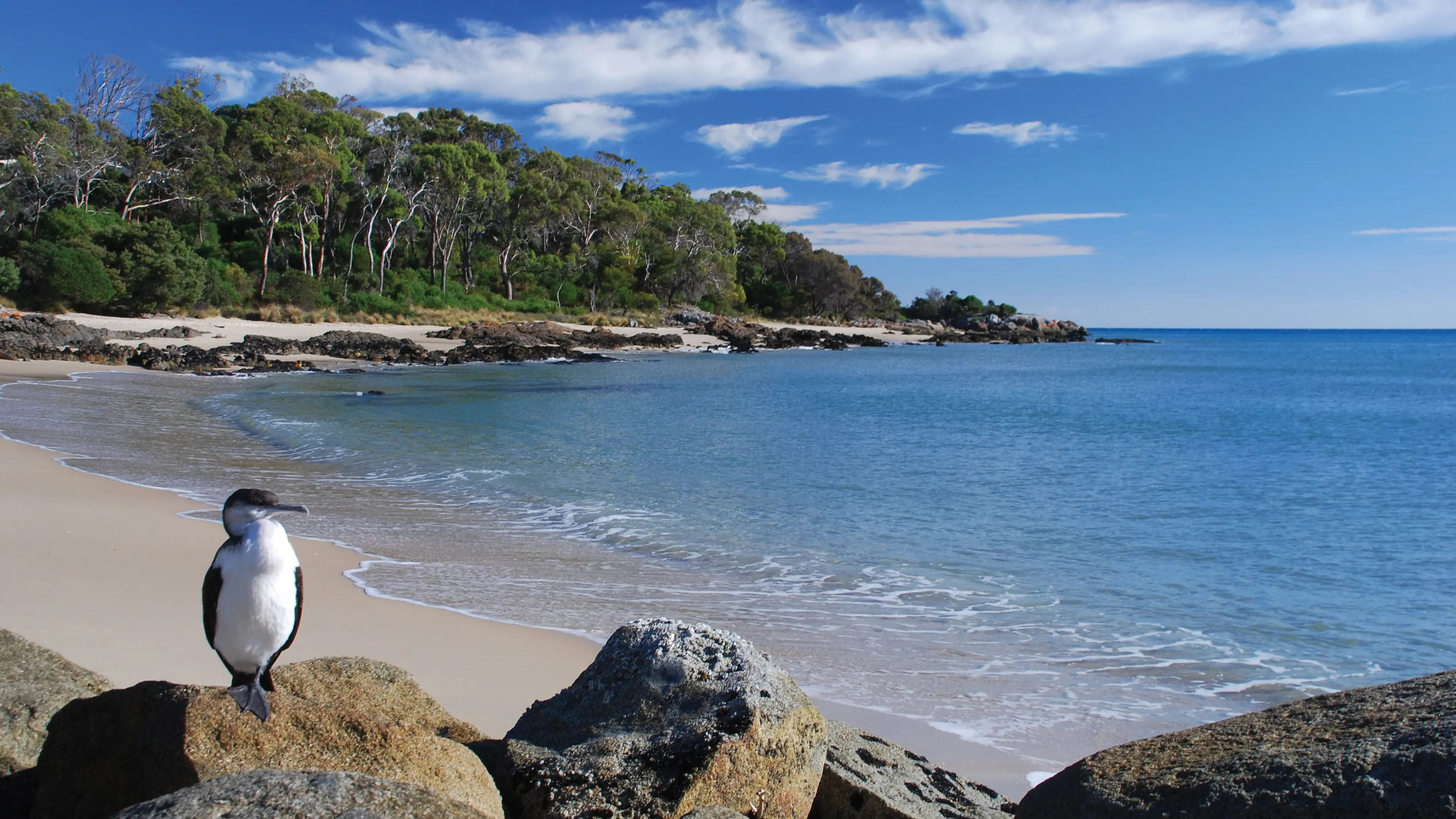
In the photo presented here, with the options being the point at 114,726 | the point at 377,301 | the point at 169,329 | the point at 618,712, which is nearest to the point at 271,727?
the point at 114,726

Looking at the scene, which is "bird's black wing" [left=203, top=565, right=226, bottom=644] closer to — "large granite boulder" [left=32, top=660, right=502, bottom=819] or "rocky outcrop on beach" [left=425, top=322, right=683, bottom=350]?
"large granite boulder" [left=32, top=660, right=502, bottom=819]

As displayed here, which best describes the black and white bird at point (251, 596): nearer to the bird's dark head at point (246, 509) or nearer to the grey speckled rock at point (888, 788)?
the bird's dark head at point (246, 509)

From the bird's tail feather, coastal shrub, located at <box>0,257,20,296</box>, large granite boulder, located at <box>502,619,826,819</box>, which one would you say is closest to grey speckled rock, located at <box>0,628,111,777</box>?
the bird's tail feather

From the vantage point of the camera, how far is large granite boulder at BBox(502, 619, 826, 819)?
2.68 m

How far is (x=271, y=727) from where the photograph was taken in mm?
2480

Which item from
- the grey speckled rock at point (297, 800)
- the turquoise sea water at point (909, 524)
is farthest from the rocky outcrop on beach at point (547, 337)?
the grey speckled rock at point (297, 800)

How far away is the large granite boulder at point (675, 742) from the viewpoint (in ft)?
8.79

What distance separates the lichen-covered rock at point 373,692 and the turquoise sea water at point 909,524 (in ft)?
8.36

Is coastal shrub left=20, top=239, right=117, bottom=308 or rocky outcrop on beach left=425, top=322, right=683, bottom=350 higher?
coastal shrub left=20, top=239, right=117, bottom=308

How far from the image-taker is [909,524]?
384 inches

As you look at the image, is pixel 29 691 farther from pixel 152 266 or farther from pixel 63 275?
pixel 63 275

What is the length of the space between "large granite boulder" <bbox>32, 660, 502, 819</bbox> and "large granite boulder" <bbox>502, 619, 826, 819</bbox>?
256 millimetres

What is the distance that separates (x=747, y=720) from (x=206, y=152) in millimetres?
48708

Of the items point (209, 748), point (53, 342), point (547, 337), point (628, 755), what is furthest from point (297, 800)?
point (547, 337)
